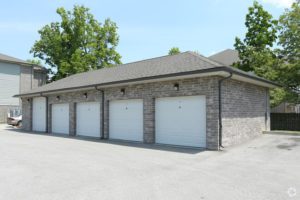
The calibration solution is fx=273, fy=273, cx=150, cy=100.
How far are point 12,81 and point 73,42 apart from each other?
10011mm

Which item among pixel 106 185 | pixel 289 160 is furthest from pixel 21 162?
pixel 289 160

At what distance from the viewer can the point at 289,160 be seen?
25.9 feet

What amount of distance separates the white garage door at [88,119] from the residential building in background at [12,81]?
62.6 feet

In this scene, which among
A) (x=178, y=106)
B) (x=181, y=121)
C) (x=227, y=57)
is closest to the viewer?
(x=181, y=121)

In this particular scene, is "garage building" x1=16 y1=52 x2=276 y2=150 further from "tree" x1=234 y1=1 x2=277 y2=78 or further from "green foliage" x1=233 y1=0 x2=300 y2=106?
"tree" x1=234 y1=1 x2=277 y2=78

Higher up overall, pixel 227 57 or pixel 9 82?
pixel 227 57

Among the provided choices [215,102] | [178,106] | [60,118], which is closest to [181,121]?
[178,106]

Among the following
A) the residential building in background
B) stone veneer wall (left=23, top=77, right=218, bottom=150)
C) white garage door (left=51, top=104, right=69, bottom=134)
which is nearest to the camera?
stone veneer wall (left=23, top=77, right=218, bottom=150)

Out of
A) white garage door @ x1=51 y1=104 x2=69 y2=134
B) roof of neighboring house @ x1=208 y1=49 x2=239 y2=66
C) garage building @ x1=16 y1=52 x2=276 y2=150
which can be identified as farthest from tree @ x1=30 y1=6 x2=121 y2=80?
garage building @ x1=16 y1=52 x2=276 y2=150

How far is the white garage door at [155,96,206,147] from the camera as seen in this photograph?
33.4 ft

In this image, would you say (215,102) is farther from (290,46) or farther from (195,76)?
(290,46)

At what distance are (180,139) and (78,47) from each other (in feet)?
103

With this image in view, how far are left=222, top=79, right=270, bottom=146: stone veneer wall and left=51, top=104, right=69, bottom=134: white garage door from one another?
10.2 meters

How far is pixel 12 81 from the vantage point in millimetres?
32844
